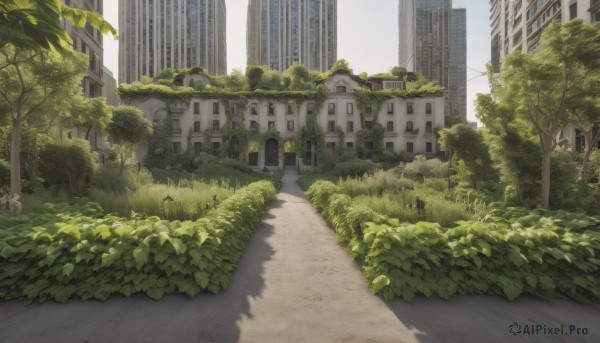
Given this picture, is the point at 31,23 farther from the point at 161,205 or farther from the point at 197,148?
the point at 197,148

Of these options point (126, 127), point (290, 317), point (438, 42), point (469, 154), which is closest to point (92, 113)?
point (126, 127)

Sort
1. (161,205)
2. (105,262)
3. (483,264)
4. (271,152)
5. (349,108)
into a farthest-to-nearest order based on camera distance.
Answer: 1. (271,152)
2. (349,108)
3. (161,205)
4. (483,264)
5. (105,262)

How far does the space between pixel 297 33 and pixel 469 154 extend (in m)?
103

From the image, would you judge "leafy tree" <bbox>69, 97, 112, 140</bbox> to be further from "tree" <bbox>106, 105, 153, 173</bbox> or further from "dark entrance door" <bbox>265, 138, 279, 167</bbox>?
"dark entrance door" <bbox>265, 138, 279, 167</bbox>

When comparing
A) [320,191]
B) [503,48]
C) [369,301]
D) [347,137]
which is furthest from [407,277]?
[503,48]

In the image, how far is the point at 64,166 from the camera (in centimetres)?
1328

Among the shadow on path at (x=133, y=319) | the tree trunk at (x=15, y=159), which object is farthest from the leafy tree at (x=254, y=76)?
the shadow on path at (x=133, y=319)

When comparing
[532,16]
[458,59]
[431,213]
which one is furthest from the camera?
[458,59]

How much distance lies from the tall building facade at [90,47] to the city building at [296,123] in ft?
23.3

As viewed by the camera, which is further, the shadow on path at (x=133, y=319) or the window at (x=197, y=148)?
the window at (x=197, y=148)

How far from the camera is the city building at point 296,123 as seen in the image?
4194cm

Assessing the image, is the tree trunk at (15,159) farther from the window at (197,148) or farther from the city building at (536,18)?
the window at (197,148)

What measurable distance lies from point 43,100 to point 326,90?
36.8 m

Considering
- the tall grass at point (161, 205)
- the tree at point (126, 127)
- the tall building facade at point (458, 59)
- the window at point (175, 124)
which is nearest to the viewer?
the tall grass at point (161, 205)
